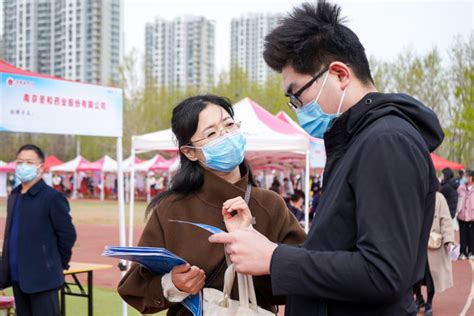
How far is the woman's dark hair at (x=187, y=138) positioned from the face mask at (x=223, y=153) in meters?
0.08

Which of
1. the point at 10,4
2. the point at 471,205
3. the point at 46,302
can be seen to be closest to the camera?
the point at 46,302

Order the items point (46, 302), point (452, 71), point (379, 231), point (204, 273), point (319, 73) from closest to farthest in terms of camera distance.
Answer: point (379, 231) → point (319, 73) → point (204, 273) → point (46, 302) → point (452, 71)

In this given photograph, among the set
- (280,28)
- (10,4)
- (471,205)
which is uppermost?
(10,4)

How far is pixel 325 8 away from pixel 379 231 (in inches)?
27.5

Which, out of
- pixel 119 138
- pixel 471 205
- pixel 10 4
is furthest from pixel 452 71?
pixel 10 4

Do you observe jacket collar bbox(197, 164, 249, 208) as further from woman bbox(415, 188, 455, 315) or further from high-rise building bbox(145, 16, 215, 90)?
high-rise building bbox(145, 16, 215, 90)

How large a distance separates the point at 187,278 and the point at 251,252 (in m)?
0.75

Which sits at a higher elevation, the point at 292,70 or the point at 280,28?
the point at 280,28

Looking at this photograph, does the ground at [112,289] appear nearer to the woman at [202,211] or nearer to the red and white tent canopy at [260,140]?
the red and white tent canopy at [260,140]

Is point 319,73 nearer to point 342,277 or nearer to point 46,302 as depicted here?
point 342,277

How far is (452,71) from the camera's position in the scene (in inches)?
1293

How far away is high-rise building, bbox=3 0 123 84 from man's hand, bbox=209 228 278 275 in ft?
266

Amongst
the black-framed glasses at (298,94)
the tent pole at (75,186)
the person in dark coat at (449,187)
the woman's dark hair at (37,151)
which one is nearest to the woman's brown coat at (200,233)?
the black-framed glasses at (298,94)

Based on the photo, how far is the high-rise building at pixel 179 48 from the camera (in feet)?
305
